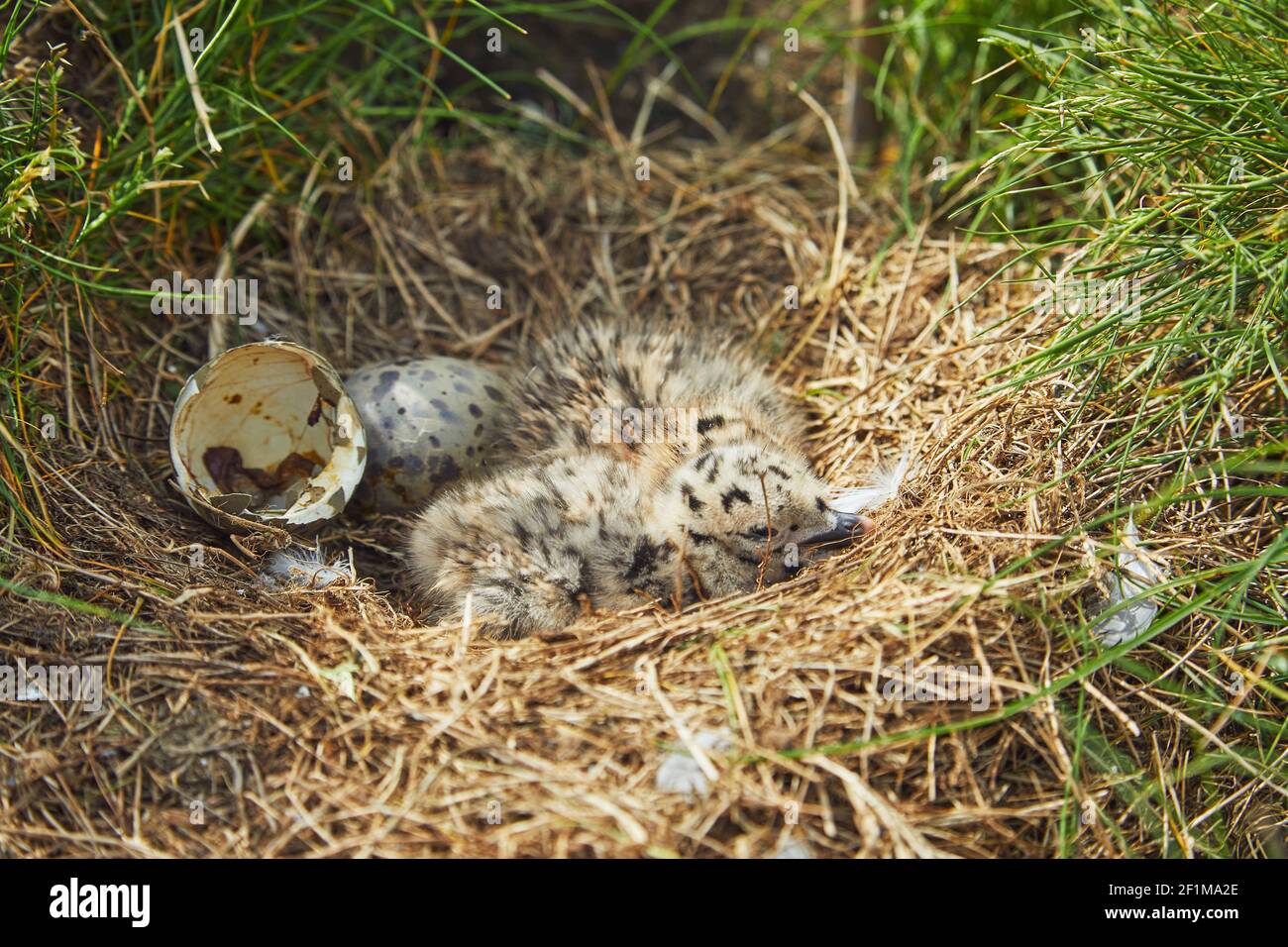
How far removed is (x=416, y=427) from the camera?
3.61 metres

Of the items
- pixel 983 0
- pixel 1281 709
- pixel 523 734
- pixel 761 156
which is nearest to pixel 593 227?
pixel 761 156

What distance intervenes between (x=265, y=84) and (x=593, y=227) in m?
1.40

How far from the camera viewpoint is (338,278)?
4289mm

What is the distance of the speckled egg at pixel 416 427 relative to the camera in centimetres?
360

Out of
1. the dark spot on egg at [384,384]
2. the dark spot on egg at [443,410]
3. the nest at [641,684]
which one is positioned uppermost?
the dark spot on egg at [384,384]

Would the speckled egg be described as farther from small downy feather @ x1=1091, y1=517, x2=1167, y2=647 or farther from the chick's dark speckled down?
small downy feather @ x1=1091, y1=517, x2=1167, y2=647

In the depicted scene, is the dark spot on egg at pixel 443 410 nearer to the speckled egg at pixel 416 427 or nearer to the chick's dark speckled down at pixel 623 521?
the speckled egg at pixel 416 427

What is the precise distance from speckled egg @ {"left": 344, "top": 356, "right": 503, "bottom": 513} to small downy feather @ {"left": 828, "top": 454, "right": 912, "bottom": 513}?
4.10 ft

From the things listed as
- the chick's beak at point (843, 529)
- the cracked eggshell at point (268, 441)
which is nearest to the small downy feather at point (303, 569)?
the cracked eggshell at point (268, 441)

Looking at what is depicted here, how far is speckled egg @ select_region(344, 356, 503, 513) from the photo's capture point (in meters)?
3.60

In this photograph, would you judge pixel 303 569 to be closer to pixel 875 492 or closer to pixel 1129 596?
pixel 875 492

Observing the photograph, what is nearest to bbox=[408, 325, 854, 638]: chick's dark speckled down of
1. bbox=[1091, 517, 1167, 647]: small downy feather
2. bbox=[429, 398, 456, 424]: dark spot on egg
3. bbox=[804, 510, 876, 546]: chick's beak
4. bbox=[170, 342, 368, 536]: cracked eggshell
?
bbox=[804, 510, 876, 546]: chick's beak

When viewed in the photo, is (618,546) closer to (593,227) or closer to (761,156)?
(593,227)

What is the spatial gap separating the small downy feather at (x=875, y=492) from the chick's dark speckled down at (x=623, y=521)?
116mm
